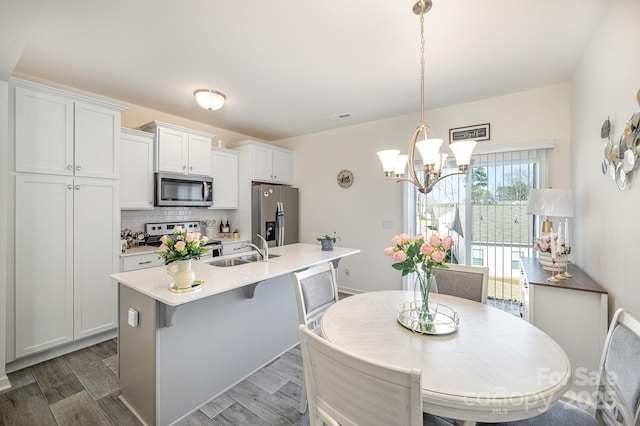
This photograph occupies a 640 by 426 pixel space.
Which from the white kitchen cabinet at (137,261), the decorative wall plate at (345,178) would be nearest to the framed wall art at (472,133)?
the decorative wall plate at (345,178)

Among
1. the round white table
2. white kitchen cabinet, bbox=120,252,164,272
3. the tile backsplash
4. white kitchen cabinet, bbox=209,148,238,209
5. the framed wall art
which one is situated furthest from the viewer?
white kitchen cabinet, bbox=209,148,238,209

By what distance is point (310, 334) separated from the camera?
91 centimetres

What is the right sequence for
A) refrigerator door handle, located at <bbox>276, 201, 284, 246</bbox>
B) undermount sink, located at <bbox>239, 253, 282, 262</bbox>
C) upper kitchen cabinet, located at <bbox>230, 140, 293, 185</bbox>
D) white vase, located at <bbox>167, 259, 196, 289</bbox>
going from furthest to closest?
refrigerator door handle, located at <bbox>276, 201, 284, 246</bbox> < upper kitchen cabinet, located at <bbox>230, 140, 293, 185</bbox> < undermount sink, located at <bbox>239, 253, 282, 262</bbox> < white vase, located at <bbox>167, 259, 196, 289</bbox>

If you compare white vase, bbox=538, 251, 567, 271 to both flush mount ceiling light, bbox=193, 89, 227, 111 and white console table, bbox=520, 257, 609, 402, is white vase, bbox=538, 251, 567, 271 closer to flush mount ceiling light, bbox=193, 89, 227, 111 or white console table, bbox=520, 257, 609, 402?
white console table, bbox=520, 257, 609, 402

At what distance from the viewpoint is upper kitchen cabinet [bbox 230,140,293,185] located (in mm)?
4273

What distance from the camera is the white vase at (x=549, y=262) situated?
7.06 feet

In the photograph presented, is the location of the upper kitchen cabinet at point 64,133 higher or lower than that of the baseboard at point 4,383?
higher

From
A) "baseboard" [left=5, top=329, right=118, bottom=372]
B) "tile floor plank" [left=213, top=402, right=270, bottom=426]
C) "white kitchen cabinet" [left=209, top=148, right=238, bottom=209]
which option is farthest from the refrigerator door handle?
"tile floor plank" [left=213, top=402, right=270, bottom=426]

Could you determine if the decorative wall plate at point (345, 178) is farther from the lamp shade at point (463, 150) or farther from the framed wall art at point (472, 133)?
the lamp shade at point (463, 150)

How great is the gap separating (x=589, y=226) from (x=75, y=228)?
4.41 metres

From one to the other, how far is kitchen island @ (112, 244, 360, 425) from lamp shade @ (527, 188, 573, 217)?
1969mm

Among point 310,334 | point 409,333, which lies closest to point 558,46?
point 409,333


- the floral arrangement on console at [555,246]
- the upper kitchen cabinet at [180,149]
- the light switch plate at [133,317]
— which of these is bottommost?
the light switch plate at [133,317]

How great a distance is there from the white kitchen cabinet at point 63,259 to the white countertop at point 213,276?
1028mm
